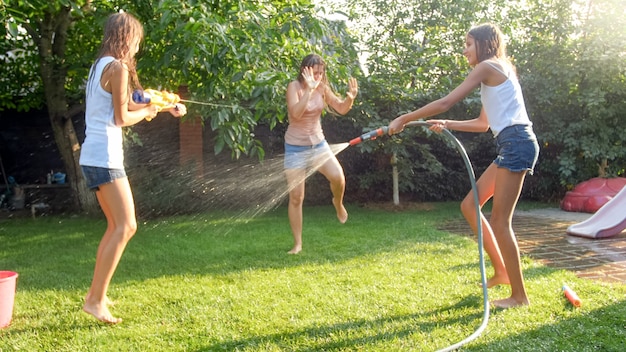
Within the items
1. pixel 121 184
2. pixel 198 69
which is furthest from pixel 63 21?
pixel 121 184

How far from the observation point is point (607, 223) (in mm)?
5965

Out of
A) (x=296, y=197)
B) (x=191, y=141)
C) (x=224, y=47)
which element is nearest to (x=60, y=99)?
(x=191, y=141)

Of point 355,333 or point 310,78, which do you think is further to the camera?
point 310,78

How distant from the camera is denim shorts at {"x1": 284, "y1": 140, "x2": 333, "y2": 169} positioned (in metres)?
4.77

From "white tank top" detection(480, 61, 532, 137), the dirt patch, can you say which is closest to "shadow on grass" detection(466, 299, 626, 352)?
"white tank top" detection(480, 61, 532, 137)

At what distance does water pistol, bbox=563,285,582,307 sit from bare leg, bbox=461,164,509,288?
13.8 inches

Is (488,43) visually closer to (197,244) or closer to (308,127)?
(308,127)

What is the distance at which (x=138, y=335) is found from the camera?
9.40 ft

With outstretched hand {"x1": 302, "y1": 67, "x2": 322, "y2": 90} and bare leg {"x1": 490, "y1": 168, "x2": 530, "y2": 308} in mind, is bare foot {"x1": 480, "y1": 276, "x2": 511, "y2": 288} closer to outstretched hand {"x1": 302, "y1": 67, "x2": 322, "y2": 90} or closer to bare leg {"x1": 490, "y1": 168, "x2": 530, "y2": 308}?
bare leg {"x1": 490, "y1": 168, "x2": 530, "y2": 308}

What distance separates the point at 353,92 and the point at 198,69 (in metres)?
1.71

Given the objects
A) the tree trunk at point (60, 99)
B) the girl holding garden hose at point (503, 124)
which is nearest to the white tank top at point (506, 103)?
the girl holding garden hose at point (503, 124)

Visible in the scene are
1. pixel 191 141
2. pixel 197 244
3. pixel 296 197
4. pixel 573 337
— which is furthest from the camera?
pixel 191 141

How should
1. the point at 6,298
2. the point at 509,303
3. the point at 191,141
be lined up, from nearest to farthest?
the point at 6,298 < the point at 509,303 < the point at 191,141

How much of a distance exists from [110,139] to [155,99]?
449 millimetres
